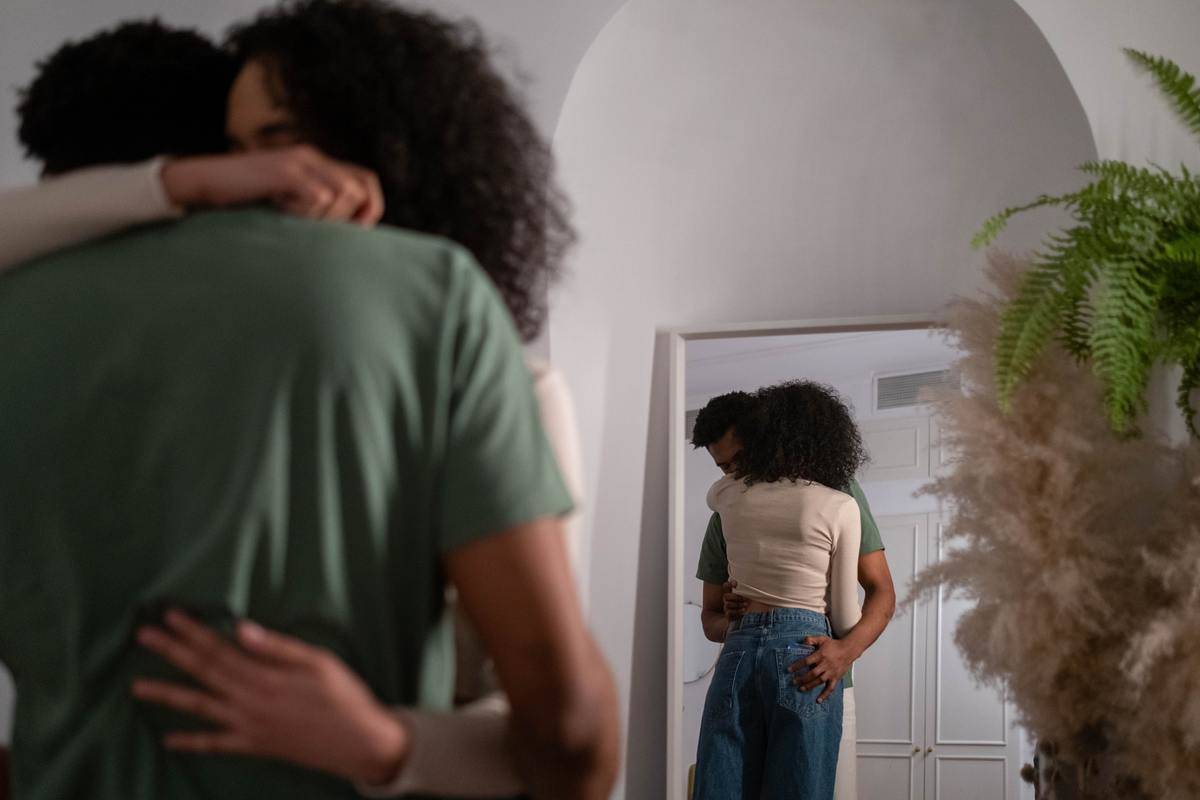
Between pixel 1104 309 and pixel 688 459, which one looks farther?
pixel 688 459

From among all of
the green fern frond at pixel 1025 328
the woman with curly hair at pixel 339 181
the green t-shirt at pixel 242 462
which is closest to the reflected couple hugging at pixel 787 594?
the green fern frond at pixel 1025 328

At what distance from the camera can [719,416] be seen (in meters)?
2.71

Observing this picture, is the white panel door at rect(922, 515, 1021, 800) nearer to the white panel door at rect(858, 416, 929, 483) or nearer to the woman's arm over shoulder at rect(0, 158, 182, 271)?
the white panel door at rect(858, 416, 929, 483)

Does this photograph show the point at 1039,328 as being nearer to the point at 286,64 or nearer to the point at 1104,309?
the point at 1104,309

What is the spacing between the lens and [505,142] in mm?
979

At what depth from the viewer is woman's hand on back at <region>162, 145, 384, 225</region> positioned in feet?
2.65

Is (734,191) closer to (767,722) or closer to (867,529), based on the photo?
(867,529)

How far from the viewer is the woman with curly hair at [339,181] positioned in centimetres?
68

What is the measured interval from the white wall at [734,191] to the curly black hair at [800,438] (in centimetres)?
22

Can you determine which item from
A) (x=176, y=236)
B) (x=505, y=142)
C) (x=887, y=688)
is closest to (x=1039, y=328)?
(x=887, y=688)

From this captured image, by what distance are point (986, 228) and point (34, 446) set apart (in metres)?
1.80

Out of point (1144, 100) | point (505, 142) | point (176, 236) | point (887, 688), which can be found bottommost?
point (887, 688)

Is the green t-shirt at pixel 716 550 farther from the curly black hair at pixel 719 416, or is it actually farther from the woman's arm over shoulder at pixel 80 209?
the woman's arm over shoulder at pixel 80 209

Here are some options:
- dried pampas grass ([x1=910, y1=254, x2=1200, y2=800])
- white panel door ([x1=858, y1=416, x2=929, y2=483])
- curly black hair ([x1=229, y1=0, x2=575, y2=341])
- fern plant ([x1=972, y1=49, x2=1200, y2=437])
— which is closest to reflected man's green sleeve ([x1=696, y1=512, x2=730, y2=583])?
white panel door ([x1=858, y1=416, x2=929, y2=483])
